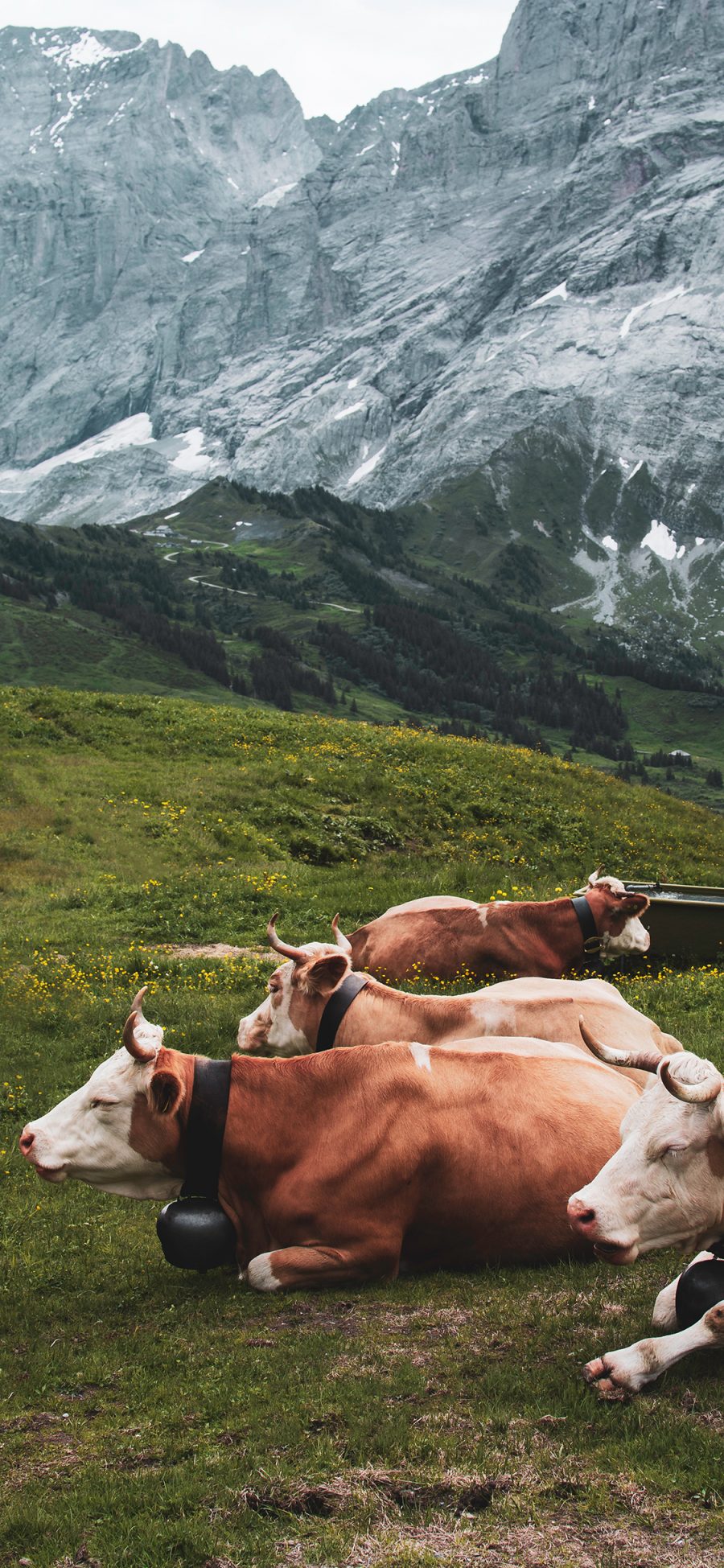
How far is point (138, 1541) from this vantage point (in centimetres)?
559

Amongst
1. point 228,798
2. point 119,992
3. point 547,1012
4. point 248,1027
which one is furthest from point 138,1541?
point 228,798

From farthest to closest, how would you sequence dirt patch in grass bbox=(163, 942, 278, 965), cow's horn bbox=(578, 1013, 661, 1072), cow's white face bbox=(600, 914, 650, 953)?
dirt patch in grass bbox=(163, 942, 278, 965), cow's white face bbox=(600, 914, 650, 953), cow's horn bbox=(578, 1013, 661, 1072)

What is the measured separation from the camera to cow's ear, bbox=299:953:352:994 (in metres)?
11.3

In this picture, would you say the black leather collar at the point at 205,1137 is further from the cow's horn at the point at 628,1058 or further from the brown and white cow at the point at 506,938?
the brown and white cow at the point at 506,938

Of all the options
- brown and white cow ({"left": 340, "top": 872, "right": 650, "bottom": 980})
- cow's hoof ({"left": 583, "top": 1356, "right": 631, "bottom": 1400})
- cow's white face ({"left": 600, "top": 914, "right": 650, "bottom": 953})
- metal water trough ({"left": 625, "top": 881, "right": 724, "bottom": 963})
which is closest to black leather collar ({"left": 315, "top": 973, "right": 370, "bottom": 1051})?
cow's hoof ({"left": 583, "top": 1356, "right": 631, "bottom": 1400})

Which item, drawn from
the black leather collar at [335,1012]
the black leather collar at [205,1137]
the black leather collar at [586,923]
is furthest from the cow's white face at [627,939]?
the black leather collar at [205,1137]

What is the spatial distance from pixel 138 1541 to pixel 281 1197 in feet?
11.1

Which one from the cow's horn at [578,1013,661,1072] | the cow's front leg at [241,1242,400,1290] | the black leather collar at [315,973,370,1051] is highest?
the cow's horn at [578,1013,661,1072]

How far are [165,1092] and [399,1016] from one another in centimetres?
337

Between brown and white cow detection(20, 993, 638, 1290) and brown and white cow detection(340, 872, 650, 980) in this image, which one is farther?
brown and white cow detection(340, 872, 650, 980)

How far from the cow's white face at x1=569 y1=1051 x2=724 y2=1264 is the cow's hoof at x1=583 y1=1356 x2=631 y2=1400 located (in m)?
0.60

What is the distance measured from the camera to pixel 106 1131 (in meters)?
9.00

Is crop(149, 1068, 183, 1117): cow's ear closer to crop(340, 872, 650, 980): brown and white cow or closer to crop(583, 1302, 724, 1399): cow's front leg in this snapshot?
crop(583, 1302, 724, 1399): cow's front leg

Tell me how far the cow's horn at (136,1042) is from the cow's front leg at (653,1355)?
386 cm
